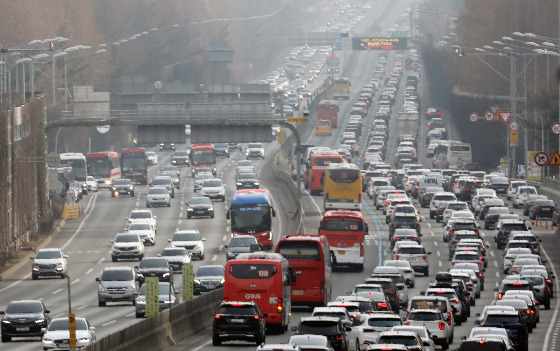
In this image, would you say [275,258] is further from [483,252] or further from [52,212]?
[52,212]

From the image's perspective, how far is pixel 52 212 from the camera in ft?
336

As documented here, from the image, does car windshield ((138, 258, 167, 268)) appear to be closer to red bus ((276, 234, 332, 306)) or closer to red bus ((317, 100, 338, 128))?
red bus ((276, 234, 332, 306))

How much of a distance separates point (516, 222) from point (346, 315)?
43214 mm

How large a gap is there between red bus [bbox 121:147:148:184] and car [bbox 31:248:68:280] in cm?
5271

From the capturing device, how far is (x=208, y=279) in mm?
63281

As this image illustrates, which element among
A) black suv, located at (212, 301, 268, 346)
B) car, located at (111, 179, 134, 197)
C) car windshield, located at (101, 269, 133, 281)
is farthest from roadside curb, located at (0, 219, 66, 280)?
black suv, located at (212, 301, 268, 346)

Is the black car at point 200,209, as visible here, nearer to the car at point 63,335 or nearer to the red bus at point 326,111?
the car at point 63,335

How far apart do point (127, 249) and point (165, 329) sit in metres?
34.9

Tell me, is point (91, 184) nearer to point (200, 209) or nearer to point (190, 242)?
point (200, 209)

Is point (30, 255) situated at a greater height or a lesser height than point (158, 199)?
lesser

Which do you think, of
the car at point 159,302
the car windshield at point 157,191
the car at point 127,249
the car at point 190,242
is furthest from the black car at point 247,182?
the car at point 159,302

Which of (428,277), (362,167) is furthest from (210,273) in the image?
(362,167)

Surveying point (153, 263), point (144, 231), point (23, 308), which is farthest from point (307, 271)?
point (144, 231)

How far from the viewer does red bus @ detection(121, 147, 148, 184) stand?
127250 millimetres
